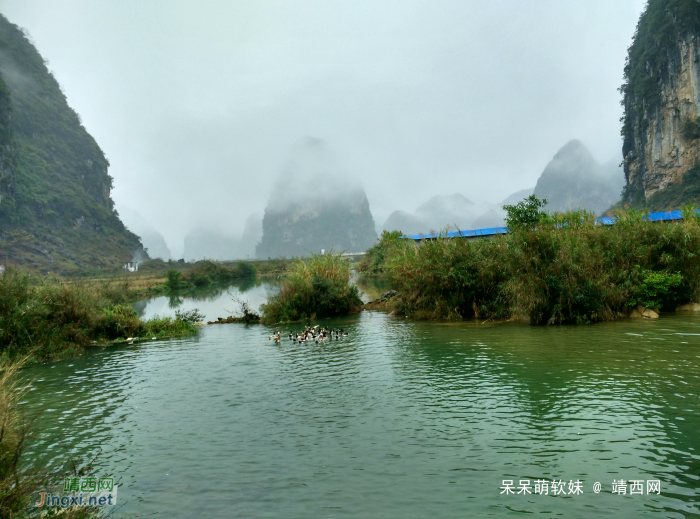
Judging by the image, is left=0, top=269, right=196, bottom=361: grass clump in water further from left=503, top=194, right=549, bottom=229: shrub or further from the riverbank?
left=503, top=194, right=549, bottom=229: shrub

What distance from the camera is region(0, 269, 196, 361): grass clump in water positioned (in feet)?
56.8

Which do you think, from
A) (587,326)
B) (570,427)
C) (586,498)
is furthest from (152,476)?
(587,326)

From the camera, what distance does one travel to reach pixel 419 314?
2414cm

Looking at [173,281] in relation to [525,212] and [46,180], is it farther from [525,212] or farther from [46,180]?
[46,180]

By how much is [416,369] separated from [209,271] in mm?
70503

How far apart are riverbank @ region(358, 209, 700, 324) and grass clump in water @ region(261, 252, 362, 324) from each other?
171 inches

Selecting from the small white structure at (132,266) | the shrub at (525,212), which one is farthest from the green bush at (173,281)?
the shrub at (525,212)

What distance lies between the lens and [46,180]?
127 m

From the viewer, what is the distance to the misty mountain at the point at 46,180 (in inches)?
4136

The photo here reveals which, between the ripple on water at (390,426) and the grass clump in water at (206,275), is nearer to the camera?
the ripple on water at (390,426)

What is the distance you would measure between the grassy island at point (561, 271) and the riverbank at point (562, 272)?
0.04 m

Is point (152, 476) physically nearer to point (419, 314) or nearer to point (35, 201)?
point (419, 314)

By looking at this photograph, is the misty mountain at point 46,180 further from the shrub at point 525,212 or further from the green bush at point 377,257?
the shrub at point 525,212

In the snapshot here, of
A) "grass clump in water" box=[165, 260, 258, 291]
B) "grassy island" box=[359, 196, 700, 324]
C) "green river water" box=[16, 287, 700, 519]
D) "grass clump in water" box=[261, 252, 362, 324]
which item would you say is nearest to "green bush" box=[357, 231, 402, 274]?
"grass clump in water" box=[165, 260, 258, 291]
